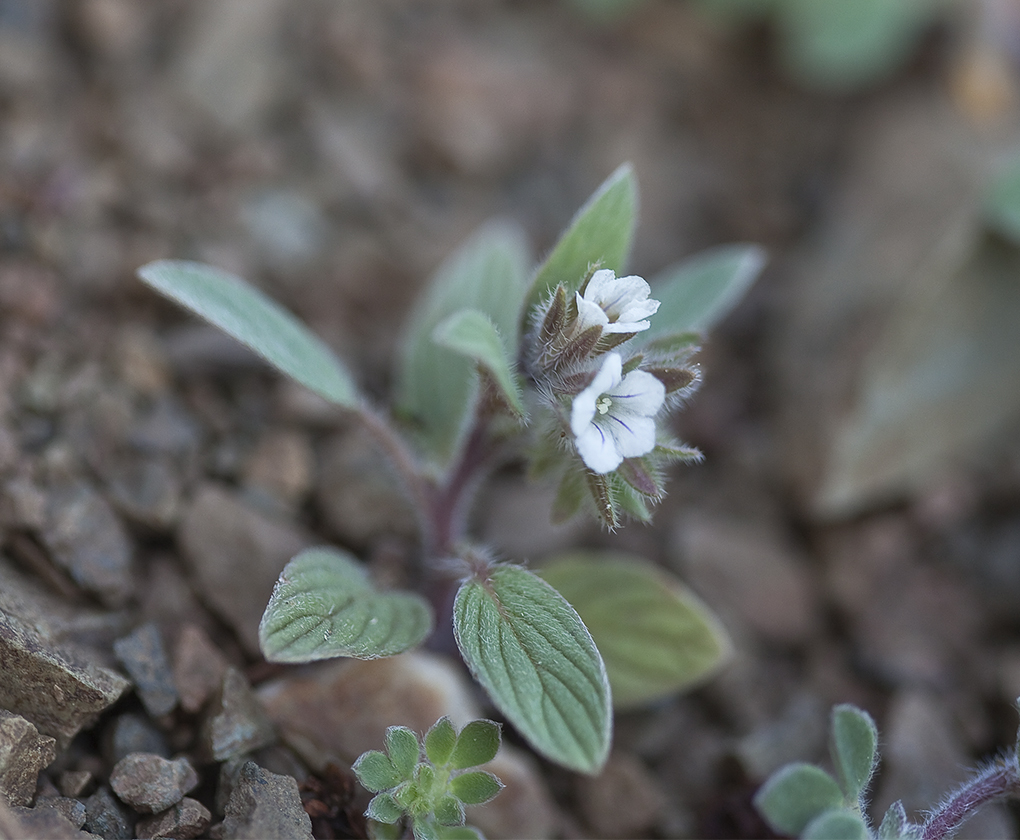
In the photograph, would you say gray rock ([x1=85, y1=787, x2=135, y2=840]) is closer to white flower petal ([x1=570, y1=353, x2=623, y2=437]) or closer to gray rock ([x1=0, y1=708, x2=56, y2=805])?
gray rock ([x1=0, y1=708, x2=56, y2=805])

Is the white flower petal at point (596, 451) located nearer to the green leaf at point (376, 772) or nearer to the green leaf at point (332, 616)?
the green leaf at point (332, 616)

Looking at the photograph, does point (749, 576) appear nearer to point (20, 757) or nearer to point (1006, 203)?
point (1006, 203)

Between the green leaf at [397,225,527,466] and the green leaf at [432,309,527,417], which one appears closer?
the green leaf at [432,309,527,417]

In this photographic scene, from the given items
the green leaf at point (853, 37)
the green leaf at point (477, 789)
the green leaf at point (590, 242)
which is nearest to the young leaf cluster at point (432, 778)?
the green leaf at point (477, 789)

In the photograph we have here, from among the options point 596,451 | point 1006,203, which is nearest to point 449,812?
point 596,451

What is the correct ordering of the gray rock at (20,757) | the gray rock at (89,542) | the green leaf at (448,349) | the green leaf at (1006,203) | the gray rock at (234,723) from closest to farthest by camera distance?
the gray rock at (20,757)
the gray rock at (234,723)
the gray rock at (89,542)
the green leaf at (448,349)
the green leaf at (1006,203)

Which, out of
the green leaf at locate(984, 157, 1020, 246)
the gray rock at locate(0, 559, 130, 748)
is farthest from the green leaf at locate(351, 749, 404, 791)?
the green leaf at locate(984, 157, 1020, 246)
